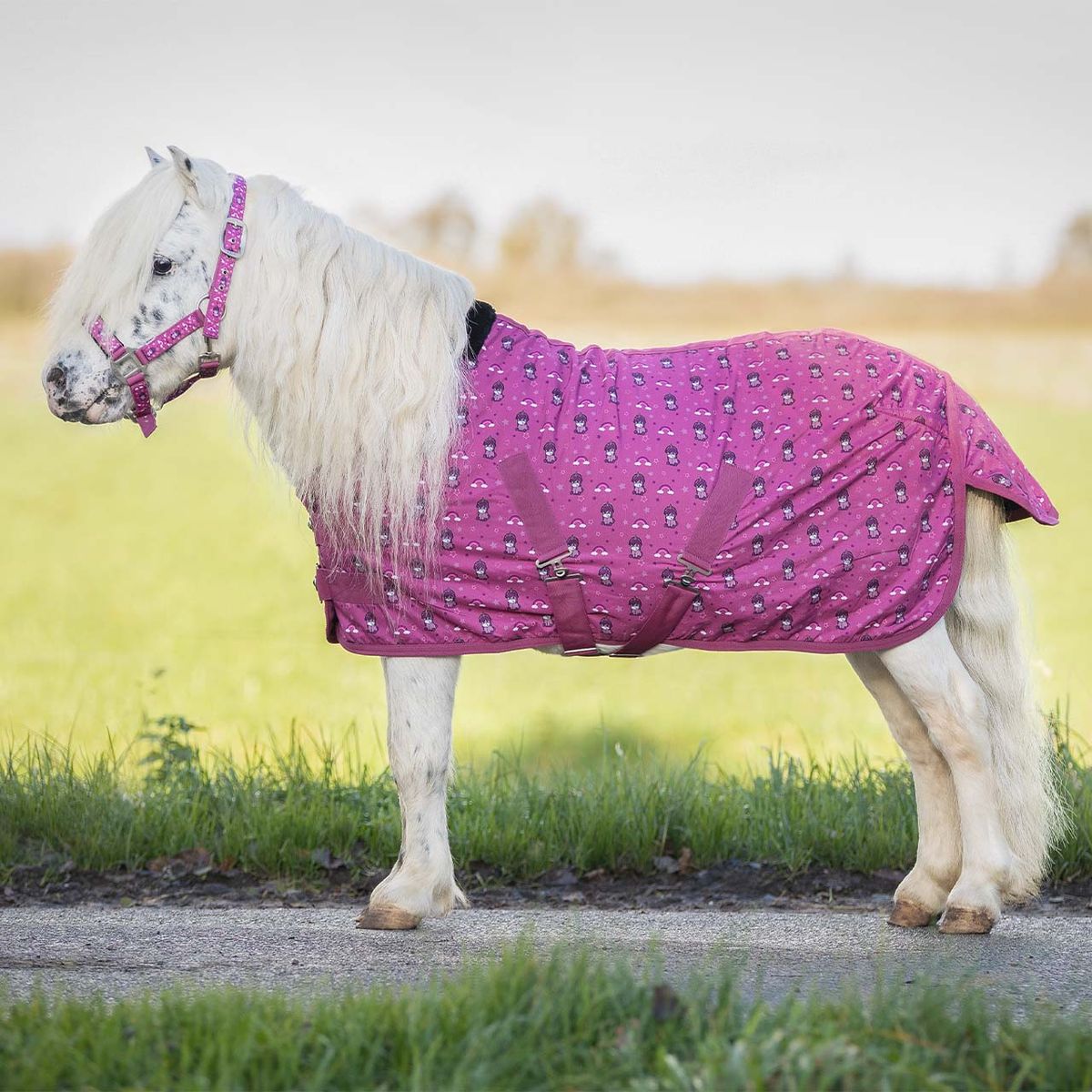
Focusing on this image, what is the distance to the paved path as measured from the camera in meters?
2.92

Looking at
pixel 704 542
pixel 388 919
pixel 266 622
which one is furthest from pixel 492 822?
pixel 266 622

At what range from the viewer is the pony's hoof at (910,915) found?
3.51 m

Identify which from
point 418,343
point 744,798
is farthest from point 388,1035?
point 744,798

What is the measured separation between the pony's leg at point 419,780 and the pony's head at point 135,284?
95 centimetres

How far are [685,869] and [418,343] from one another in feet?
5.96

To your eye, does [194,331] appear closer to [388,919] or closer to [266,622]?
[388,919]

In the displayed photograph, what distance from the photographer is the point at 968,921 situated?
11.1 ft

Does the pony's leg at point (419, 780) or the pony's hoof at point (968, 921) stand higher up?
the pony's leg at point (419, 780)

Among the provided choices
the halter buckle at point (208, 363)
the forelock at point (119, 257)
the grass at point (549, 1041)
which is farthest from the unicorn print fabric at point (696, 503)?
the grass at point (549, 1041)

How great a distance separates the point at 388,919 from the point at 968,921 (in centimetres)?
144

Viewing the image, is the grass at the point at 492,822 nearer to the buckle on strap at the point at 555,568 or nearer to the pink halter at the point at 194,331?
the buckle on strap at the point at 555,568

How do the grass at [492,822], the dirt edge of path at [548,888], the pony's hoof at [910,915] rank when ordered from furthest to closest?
the grass at [492,822]
the dirt edge of path at [548,888]
the pony's hoof at [910,915]

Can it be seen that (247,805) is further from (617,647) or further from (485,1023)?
(485,1023)

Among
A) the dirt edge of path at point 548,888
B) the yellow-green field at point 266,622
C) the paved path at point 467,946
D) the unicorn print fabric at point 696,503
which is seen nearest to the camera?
the paved path at point 467,946
